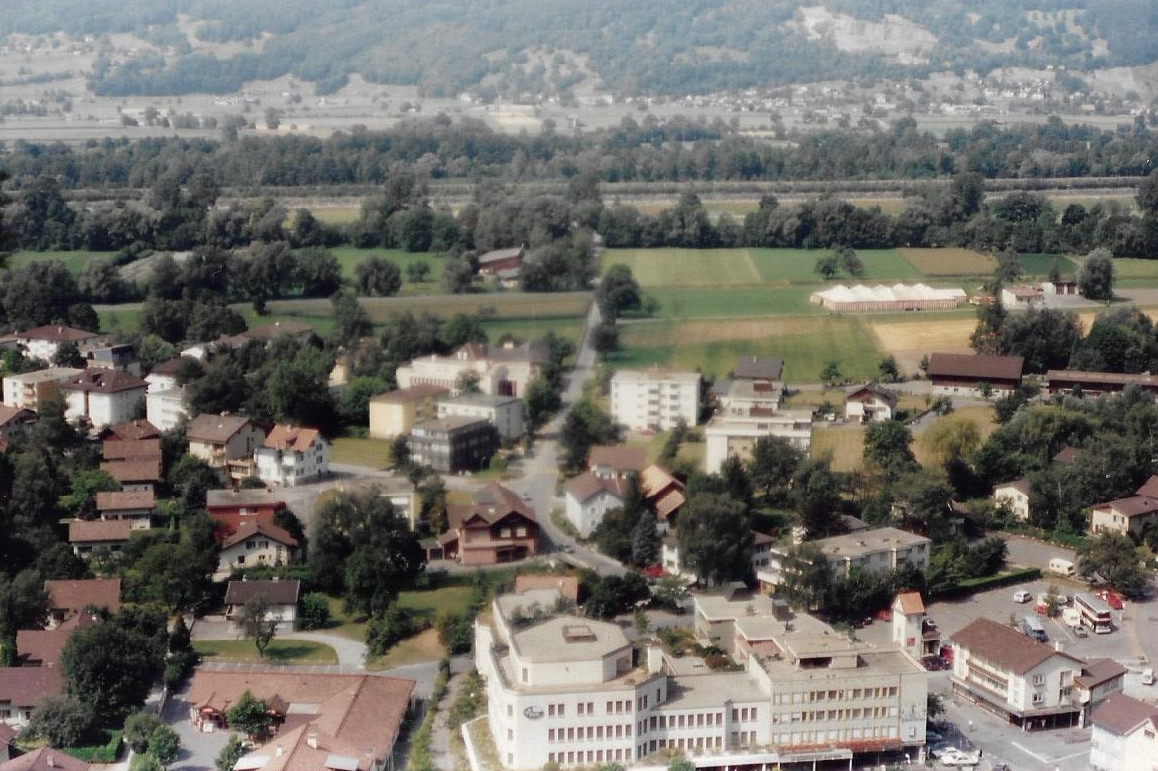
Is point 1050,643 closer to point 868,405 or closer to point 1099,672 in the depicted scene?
point 1099,672

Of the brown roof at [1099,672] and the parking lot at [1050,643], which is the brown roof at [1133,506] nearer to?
the parking lot at [1050,643]

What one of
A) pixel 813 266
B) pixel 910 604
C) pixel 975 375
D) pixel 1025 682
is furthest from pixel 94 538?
pixel 813 266

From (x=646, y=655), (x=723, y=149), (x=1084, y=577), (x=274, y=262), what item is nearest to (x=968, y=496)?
(x=1084, y=577)

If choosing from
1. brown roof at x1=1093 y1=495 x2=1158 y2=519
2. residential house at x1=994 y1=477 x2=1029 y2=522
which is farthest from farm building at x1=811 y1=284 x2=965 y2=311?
brown roof at x1=1093 y1=495 x2=1158 y2=519

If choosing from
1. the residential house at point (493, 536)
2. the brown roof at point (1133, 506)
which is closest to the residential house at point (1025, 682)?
the brown roof at point (1133, 506)

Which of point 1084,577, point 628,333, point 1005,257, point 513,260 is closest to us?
point 1084,577

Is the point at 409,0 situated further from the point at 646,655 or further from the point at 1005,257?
the point at 646,655
